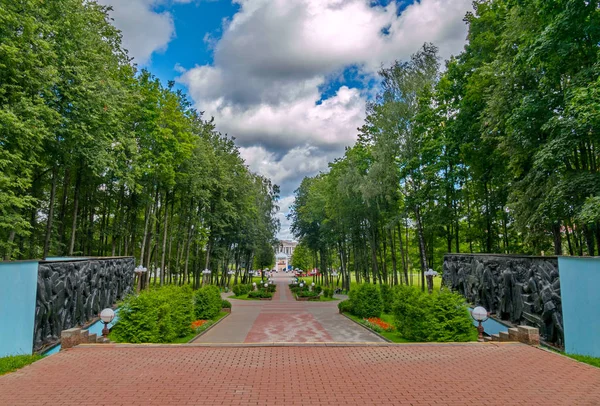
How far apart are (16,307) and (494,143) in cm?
1812

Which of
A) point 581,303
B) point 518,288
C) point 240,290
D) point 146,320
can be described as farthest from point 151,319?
point 240,290

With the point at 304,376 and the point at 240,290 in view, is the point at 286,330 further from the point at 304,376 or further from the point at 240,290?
the point at 240,290

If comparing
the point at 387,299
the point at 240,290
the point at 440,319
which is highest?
the point at 440,319

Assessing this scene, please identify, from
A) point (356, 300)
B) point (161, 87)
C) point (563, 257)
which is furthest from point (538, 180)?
point (161, 87)

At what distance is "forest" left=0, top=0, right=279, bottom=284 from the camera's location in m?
10.6

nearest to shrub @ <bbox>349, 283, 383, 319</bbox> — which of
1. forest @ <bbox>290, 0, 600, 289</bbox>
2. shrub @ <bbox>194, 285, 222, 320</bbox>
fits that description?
forest @ <bbox>290, 0, 600, 289</bbox>

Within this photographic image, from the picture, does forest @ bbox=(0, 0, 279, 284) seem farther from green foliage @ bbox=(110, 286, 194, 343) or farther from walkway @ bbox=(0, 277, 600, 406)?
walkway @ bbox=(0, 277, 600, 406)

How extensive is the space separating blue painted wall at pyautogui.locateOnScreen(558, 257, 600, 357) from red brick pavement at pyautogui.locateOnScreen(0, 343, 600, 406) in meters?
1.21

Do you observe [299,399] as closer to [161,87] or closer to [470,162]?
[470,162]

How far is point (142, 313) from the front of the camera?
9867 millimetres

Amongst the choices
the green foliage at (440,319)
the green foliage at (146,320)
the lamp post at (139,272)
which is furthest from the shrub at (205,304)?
the green foliage at (440,319)

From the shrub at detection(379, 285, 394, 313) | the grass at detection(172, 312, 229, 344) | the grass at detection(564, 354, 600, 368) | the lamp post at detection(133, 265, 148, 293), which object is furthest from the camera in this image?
the shrub at detection(379, 285, 394, 313)

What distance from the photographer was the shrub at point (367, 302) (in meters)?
17.1

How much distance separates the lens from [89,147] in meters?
13.6
